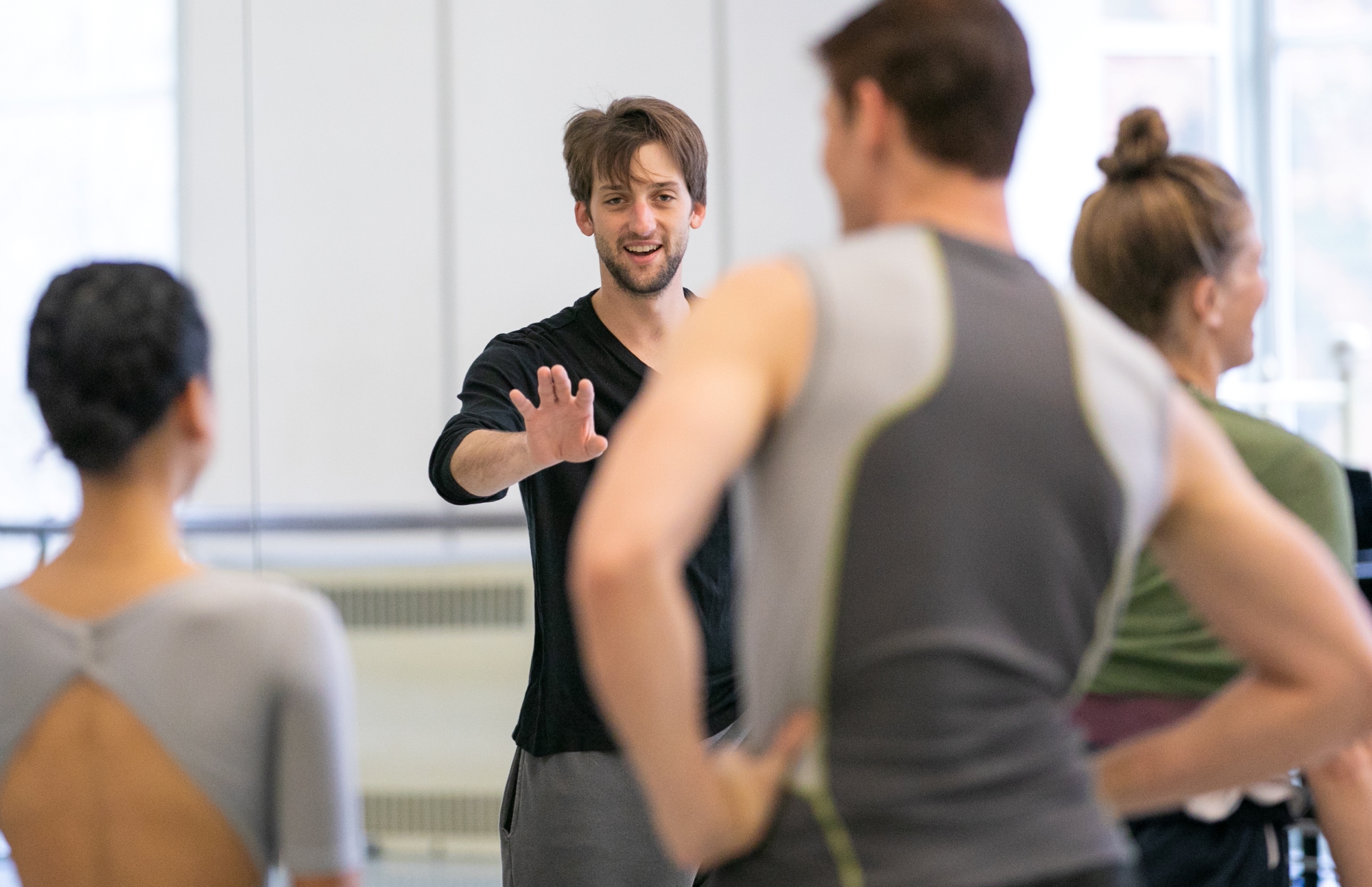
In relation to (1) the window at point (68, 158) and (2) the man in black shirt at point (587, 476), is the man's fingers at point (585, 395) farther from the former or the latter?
(1) the window at point (68, 158)

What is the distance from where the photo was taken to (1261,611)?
0.99 m

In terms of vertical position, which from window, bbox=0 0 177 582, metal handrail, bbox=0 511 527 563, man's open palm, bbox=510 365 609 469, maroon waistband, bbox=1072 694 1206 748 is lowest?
maroon waistband, bbox=1072 694 1206 748

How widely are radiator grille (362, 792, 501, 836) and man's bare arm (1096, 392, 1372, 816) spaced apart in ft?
10.6

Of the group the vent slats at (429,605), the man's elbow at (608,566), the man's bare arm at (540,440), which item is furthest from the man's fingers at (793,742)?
the vent slats at (429,605)

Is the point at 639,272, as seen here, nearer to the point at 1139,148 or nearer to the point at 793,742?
the point at 1139,148

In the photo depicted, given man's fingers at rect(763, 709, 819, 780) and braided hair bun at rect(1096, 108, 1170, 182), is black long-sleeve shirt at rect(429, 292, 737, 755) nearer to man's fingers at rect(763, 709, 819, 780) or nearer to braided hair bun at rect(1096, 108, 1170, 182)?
braided hair bun at rect(1096, 108, 1170, 182)

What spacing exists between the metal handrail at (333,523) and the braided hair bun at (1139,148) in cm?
273


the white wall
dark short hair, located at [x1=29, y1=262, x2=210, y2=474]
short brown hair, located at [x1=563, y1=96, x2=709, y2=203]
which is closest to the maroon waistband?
dark short hair, located at [x1=29, y1=262, x2=210, y2=474]

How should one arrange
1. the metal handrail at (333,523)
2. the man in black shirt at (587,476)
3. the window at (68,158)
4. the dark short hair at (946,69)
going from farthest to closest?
the window at (68,158) < the metal handrail at (333,523) < the man in black shirt at (587,476) < the dark short hair at (946,69)

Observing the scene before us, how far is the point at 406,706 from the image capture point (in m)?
4.12

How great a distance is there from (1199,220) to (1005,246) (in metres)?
0.51

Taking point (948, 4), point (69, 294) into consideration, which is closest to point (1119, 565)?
point (948, 4)

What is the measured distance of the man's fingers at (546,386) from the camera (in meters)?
1.73

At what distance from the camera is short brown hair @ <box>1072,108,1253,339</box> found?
4.53ft
